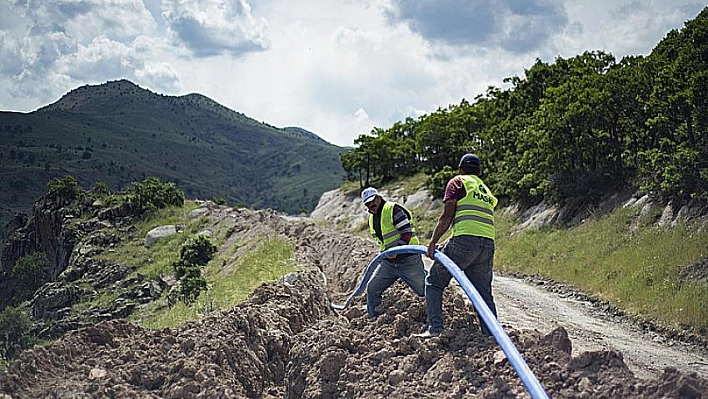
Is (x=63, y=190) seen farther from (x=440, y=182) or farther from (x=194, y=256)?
(x=440, y=182)

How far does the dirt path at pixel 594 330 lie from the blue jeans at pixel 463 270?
2.61m

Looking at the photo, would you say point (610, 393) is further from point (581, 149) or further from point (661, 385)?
point (581, 149)

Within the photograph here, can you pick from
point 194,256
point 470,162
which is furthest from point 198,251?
point 470,162

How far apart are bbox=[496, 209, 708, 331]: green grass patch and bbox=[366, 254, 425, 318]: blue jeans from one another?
6541 mm

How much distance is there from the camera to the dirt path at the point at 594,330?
9.98 m

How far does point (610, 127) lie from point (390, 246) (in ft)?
56.8

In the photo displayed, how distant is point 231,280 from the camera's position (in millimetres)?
18844

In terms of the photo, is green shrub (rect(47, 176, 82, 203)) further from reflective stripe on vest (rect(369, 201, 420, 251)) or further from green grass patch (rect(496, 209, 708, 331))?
reflective stripe on vest (rect(369, 201, 420, 251))

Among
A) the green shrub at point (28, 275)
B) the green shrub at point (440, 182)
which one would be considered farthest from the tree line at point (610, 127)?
the green shrub at point (28, 275)

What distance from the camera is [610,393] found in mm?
4988

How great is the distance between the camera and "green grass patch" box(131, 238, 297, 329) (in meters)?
14.0

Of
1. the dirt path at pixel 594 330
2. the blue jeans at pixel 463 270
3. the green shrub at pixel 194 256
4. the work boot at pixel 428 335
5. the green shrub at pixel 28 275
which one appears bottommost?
the dirt path at pixel 594 330

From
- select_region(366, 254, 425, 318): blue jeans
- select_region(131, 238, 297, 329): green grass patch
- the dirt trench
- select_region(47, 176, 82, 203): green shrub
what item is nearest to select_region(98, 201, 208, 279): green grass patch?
select_region(131, 238, 297, 329): green grass patch

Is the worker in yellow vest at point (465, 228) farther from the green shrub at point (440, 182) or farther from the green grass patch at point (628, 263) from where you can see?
the green shrub at point (440, 182)
